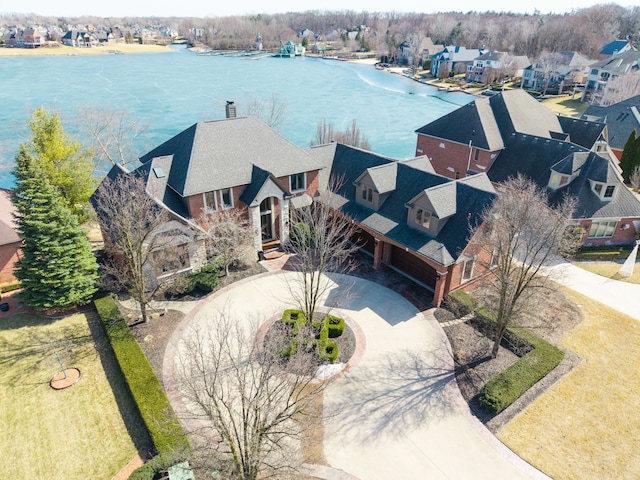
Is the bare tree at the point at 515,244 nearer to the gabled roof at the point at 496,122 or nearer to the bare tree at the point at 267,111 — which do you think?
the gabled roof at the point at 496,122

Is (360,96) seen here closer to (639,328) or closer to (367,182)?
(367,182)

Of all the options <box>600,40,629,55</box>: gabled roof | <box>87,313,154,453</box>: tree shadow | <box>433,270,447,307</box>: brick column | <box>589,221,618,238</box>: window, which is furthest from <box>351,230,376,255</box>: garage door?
<box>600,40,629,55</box>: gabled roof

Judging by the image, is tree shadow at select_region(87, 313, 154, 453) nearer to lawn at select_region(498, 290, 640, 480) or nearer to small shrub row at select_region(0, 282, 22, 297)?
small shrub row at select_region(0, 282, 22, 297)

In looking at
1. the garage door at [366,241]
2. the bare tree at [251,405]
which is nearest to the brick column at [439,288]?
the garage door at [366,241]

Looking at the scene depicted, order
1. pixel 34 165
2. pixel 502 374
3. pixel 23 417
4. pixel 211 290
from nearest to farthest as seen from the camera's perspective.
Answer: pixel 23 417 < pixel 502 374 < pixel 34 165 < pixel 211 290

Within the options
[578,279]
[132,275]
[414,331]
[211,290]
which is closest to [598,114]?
[578,279]

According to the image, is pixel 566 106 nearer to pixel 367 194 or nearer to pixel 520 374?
pixel 367 194

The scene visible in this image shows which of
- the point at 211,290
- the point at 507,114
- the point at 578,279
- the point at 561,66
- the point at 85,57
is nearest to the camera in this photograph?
the point at 211,290
